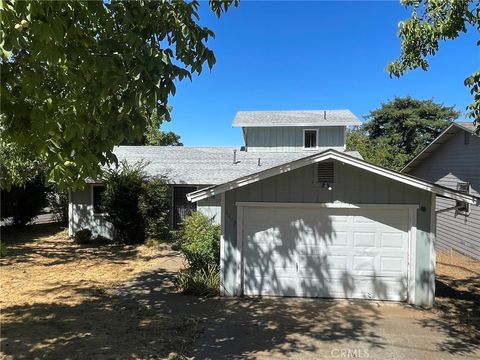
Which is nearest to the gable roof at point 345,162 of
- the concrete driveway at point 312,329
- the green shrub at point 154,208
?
the concrete driveway at point 312,329

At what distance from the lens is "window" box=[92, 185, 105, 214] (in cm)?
1778

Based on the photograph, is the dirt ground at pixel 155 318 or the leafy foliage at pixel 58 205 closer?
the dirt ground at pixel 155 318

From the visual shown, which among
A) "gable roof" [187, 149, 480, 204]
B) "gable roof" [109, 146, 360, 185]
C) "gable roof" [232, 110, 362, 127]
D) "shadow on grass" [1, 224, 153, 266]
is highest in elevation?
"gable roof" [232, 110, 362, 127]

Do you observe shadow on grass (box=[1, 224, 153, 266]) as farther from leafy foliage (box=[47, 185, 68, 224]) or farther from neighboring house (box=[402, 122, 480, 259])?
neighboring house (box=[402, 122, 480, 259])

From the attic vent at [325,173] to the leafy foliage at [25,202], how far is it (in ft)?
50.7

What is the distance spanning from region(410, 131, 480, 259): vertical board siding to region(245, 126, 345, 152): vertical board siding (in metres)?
6.81

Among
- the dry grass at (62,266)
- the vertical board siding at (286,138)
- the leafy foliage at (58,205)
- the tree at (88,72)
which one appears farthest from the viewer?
the vertical board siding at (286,138)

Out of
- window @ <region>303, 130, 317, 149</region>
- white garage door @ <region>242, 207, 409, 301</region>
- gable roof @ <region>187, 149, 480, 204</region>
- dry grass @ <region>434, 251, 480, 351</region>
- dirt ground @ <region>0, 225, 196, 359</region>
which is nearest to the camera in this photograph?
dirt ground @ <region>0, 225, 196, 359</region>

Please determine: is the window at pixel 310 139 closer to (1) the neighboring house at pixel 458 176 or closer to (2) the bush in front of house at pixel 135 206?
(1) the neighboring house at pixel 458 176

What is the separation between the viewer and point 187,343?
20.2ft

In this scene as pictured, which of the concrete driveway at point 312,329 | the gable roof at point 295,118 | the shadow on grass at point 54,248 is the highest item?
the gable roof at point 295,118

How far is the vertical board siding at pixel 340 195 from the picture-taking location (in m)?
8.32

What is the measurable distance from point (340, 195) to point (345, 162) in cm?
79

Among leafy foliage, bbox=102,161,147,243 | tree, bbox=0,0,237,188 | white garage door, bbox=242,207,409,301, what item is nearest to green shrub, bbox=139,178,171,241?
leafy foliage, bbox=102,161,147,243
